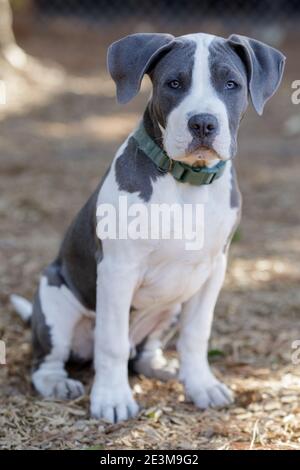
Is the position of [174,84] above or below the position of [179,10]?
below

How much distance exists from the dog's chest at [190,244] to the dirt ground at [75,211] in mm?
558

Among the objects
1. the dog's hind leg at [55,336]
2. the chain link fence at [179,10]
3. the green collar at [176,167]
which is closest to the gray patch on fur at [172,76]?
the green collar at [176,167]

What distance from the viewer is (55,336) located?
3.97m

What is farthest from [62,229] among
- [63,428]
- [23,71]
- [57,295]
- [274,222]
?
[23,71]

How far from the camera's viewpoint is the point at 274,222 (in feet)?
20.8

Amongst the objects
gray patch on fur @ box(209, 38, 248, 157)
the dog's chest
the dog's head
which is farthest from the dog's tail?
gray patch on fur @ box(209, 38, 248, 157)

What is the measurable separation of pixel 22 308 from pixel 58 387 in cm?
78

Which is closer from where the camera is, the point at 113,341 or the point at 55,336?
the point at 113,341

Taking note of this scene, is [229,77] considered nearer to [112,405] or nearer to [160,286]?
[160,286]

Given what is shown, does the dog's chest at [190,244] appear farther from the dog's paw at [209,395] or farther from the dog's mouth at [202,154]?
the dog's paw at [209,395]

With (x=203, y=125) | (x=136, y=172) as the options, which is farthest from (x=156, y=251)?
(x=203, y=125)

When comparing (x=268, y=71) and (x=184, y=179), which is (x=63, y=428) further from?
(x=268, y=71)

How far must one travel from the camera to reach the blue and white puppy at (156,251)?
3.24 m

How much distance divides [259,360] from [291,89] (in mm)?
5805
